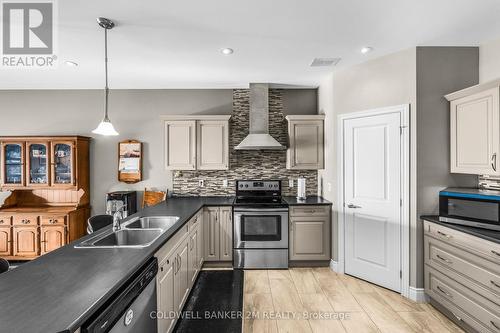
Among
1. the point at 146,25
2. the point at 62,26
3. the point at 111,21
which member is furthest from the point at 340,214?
the point at 62,26

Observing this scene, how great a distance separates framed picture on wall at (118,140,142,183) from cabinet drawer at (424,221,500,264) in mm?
4017

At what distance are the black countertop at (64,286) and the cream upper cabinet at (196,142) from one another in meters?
2.13

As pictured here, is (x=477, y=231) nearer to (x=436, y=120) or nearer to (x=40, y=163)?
(x=436, y=120)

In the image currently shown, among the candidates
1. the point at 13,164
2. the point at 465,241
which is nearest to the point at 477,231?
the point at 465,241

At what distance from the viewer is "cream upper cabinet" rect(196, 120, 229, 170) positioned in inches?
153

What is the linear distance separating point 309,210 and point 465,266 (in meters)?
1.74

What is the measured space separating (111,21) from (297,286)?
335 cm

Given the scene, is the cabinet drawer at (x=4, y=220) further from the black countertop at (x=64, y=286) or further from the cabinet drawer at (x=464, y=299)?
the cabinet drawer at (x=464, y=299)

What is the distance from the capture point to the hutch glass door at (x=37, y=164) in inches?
147

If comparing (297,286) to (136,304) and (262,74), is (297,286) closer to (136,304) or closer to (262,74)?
(136,304)

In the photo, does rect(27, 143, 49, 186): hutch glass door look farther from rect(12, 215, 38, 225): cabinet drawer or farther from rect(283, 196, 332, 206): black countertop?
rect(283, 196, 332, 206): black countertop

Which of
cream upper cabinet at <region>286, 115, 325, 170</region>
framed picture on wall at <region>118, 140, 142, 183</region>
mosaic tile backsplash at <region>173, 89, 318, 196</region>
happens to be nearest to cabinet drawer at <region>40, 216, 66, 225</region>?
framed picture on wall at <region>118, 140, 142, 183</region>

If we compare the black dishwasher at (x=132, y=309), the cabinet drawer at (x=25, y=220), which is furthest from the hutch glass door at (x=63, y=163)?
the black dishwasher at (x=132, y=309)

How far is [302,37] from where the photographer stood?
2527 mm
